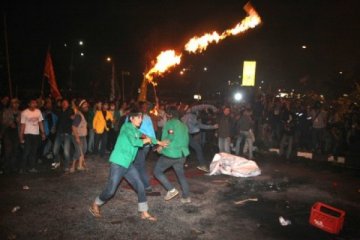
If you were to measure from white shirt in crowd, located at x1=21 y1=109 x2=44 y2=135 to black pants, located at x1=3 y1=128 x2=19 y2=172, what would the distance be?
58cm

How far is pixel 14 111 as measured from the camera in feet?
31.1

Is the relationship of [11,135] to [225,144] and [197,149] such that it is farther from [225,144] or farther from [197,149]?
[225,144]

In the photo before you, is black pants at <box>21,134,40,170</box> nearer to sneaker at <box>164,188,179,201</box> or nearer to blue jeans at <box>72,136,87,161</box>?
blue jeans at <box>72,136,87,161</box>

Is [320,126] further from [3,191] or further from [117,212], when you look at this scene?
[3,191]

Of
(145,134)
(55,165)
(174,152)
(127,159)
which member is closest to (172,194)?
(174,152)

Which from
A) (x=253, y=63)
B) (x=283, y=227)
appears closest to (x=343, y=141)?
(x=283, y=227)

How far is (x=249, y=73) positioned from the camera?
1138 inches

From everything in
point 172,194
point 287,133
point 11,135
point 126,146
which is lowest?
point 172,194

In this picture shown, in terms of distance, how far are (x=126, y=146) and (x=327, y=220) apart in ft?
12.7

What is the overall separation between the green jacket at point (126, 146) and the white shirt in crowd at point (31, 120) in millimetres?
4163

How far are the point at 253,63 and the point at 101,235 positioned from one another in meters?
25.7

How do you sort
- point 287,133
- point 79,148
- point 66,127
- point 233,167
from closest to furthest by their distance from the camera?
point 66,127
point 79,148
point 233,167
point 287,133

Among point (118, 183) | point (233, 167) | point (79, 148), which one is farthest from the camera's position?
point (233, 167)

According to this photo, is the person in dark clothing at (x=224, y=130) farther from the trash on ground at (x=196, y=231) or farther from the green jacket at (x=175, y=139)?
the trash on ground at (x=196, y=231)
